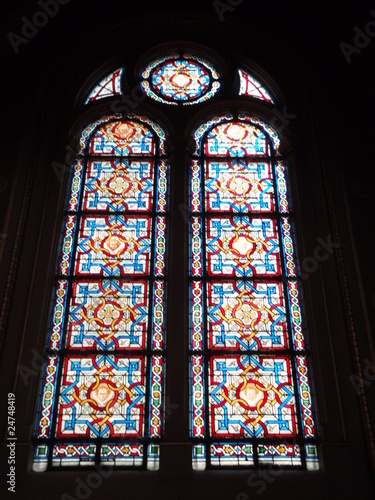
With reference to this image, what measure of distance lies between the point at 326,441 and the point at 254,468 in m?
0.59

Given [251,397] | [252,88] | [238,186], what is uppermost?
[252,88]

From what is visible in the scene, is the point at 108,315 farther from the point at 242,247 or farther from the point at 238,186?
the point at 238,186

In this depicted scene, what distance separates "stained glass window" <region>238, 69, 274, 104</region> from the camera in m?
7.57

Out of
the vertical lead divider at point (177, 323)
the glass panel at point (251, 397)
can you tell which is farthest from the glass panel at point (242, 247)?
the glass panel at point (251, 397)

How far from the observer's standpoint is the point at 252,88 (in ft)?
25.1

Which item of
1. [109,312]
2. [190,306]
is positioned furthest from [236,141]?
[109,312]

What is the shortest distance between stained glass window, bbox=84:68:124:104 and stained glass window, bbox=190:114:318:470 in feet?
4.16

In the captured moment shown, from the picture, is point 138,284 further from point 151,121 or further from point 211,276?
point 151,121

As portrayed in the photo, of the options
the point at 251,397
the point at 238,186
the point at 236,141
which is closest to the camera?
the point at 251,397

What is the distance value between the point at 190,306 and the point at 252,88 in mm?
3119

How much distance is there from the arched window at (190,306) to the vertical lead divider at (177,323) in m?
0.07

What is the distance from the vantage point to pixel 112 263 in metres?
6.09

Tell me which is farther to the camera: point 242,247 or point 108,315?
point 242,247

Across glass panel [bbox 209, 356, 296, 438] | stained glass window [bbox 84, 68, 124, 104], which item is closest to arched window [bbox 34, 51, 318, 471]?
glass panel [bbox 209, 356, 296, 438]
